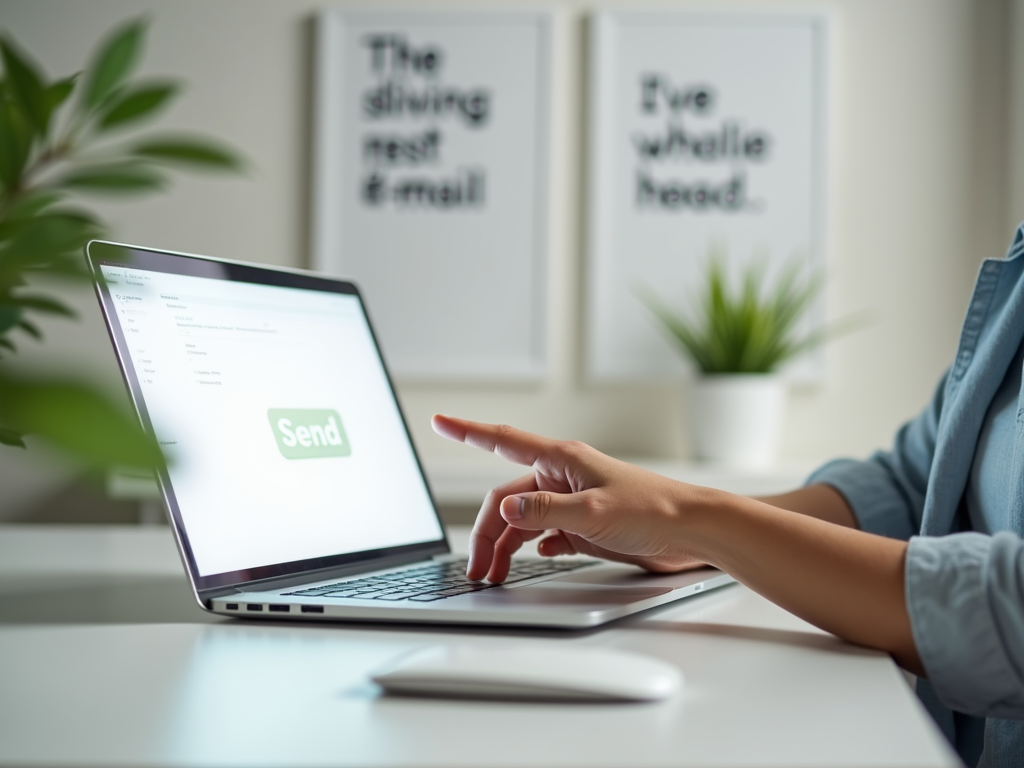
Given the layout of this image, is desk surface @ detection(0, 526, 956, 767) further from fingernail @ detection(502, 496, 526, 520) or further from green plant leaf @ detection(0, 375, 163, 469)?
green plant leaf @ detection(0, 375, 163, 469)

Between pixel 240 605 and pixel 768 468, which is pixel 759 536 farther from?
pixel 768 468

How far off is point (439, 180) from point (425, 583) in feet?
5.78

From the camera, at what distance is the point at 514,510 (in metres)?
0.68

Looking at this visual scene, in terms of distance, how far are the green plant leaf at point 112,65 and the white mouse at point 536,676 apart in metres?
0.30

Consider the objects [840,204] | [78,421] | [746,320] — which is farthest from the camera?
[840,204]

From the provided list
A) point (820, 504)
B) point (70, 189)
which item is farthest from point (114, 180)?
point (820, 504)

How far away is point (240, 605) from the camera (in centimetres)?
69

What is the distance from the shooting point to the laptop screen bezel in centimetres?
69

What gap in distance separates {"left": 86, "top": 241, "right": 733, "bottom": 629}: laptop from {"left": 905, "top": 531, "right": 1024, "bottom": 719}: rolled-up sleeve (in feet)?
0.63

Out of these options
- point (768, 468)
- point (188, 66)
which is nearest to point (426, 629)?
point (768, 468)

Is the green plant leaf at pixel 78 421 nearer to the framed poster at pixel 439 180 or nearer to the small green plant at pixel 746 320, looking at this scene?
the small green plant at pixel 746 320

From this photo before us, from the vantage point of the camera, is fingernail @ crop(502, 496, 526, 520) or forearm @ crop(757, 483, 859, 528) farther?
forearm @ crop(757, 483, 859, 528)

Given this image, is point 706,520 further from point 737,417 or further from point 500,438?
point 737,417

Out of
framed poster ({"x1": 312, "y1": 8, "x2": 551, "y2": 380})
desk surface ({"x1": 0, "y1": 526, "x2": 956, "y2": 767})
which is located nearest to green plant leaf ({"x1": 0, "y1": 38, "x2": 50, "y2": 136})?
desk surface ({"x1": 0, "y1": 526, "x2": 956, "y2": 767})
